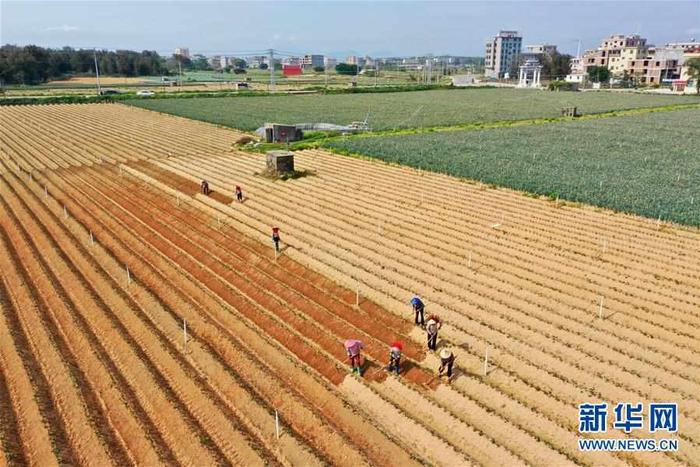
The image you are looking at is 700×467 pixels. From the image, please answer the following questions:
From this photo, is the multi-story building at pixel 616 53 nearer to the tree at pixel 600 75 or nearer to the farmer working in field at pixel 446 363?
the tree at pixel 600 75

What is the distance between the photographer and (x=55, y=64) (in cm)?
13238

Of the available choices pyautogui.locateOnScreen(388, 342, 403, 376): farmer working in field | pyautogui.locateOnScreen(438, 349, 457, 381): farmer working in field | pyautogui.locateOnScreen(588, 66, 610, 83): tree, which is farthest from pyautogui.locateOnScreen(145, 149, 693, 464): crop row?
pyautogui.locateOnScreen(588, 66, 610, 83): tree

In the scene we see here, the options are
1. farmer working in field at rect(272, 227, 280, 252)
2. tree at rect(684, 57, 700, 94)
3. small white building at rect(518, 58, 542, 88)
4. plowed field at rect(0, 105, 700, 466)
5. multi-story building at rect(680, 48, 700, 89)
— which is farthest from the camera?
small white building at rect(518, 58, 542, 88)

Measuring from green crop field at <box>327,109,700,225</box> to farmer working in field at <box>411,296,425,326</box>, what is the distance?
1417cm

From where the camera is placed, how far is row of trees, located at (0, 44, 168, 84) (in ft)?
382

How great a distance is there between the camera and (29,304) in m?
15.8

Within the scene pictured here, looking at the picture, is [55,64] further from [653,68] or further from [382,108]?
[653,68]

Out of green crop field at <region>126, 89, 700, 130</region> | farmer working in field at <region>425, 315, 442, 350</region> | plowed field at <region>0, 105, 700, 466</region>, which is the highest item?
green crop field at <region>126, 89, 700, 130</region>

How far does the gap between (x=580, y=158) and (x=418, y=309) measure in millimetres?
26680

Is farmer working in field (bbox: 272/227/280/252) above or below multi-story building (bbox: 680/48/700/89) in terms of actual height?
below

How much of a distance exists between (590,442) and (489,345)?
3637mm

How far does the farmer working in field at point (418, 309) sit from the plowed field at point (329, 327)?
46cm

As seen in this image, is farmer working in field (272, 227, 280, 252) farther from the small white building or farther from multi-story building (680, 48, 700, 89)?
the small white building

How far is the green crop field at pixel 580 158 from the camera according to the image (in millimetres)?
26078
